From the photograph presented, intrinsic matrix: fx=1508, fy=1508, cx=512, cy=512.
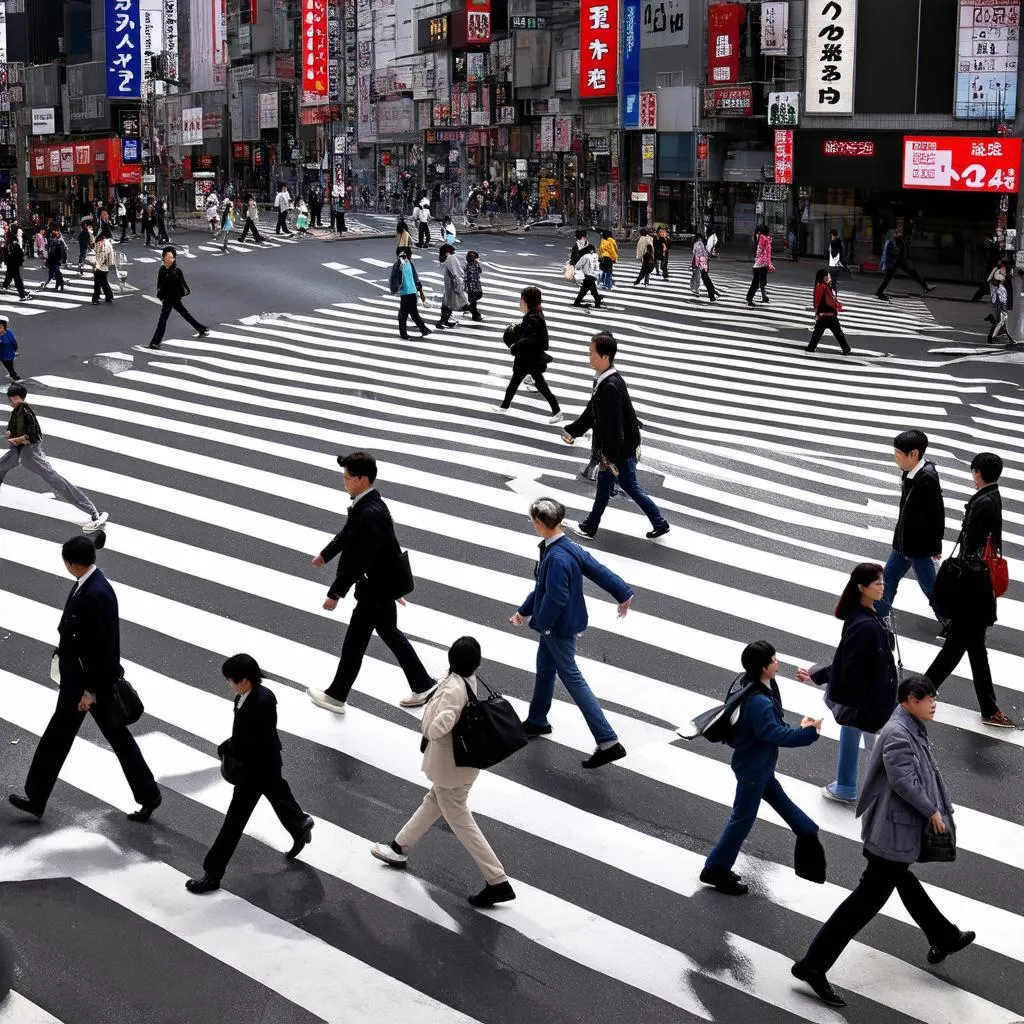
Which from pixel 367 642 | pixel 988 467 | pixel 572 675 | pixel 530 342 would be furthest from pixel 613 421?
pixel 530 342

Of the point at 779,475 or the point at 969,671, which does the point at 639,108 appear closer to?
the point at 779,475

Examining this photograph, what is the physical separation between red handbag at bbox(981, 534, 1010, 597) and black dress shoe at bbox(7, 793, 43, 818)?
5.91 m

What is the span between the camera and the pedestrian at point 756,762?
23.8 feet

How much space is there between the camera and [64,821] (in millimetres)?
8352

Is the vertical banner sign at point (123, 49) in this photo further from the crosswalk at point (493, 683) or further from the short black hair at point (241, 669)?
the short black hair at point (241, 669)

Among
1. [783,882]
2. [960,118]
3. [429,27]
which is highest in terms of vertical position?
[429,27]

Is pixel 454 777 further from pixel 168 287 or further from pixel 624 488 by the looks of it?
pixel 168 287

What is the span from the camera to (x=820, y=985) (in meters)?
6.71

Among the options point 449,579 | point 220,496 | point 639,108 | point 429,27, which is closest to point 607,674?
point 449,579

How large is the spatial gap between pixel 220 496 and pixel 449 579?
3.73 meters

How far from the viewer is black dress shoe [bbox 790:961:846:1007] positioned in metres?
6.70

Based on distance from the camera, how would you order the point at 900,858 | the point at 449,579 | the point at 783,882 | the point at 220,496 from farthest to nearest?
the point at 220,496, the point at 449,579, the point at 783,882, the point at 900,858

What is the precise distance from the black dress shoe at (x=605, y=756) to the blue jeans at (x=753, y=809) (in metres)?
1.59

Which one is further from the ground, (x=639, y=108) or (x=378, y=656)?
(x=639, y=108)
